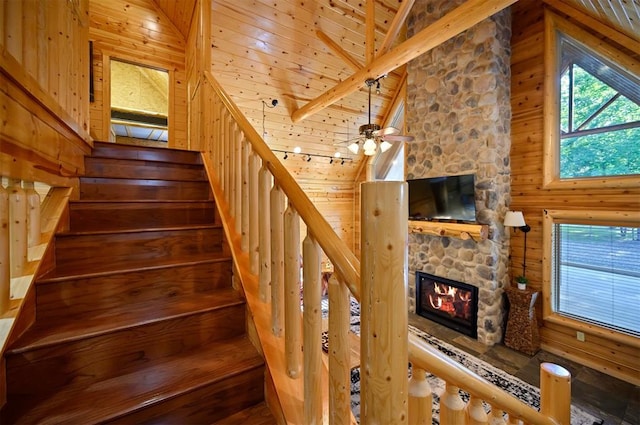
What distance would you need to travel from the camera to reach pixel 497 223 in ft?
11.6

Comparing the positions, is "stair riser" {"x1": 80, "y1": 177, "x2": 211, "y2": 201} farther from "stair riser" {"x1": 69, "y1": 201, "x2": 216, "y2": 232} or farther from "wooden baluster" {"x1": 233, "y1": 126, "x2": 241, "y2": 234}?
"wooden baluster" {"x1": 233, "y1": 126, "x2": 241, "y2": 234}

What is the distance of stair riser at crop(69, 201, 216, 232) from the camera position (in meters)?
1.72

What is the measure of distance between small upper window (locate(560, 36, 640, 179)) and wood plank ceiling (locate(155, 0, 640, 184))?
0.41m

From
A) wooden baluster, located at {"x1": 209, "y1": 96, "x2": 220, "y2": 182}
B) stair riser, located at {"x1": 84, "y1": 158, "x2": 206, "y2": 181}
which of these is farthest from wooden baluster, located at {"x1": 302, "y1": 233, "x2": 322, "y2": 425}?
stair riser, located at {"x1": 84, "y1": 158, "x2": 206, "y2": 181}

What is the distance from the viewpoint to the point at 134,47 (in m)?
4.21

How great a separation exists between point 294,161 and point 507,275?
4.20 m

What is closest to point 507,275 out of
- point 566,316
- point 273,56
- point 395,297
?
point 566,316

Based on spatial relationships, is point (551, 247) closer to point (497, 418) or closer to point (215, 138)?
point (497, 418)

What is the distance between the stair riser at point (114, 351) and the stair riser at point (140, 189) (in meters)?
1.21

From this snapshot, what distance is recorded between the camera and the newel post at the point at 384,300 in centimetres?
59

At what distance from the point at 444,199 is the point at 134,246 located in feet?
12.0

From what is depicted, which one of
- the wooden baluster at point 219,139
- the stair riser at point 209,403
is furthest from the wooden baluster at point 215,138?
the stair riser at point 209,403

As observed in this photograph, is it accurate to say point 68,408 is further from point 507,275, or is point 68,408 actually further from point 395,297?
point 507,275

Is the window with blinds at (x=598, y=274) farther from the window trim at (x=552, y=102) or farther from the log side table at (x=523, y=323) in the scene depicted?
the window trim at (x=552, y=102)
